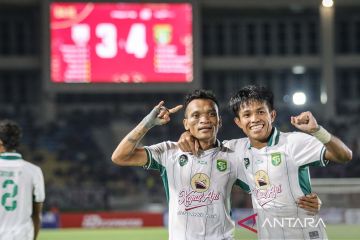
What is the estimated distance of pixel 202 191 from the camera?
Answer: 5043 mm

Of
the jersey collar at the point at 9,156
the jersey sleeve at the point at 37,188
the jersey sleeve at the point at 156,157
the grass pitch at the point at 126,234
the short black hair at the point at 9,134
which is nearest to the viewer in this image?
the jersey sleeve at the point at 156,157

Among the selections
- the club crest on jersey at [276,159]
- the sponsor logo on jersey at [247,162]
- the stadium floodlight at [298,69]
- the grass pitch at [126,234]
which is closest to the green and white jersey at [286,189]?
the club crest on jersey at [276,159]

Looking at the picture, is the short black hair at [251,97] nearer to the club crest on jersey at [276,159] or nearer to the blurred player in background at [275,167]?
the blurred player in background at [275,167]

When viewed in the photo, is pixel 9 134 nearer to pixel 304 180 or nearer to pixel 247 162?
pixel 247 162

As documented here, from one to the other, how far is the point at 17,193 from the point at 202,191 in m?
2.06

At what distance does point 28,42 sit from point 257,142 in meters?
27.6

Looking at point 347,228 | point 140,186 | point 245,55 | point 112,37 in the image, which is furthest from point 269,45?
point 347,228

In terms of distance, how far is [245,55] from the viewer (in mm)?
32000

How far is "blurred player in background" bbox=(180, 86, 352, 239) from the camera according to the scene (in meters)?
4.86

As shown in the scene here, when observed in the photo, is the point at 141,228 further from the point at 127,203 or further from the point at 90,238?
the point at 90,238

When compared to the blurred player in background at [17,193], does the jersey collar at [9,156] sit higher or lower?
higher

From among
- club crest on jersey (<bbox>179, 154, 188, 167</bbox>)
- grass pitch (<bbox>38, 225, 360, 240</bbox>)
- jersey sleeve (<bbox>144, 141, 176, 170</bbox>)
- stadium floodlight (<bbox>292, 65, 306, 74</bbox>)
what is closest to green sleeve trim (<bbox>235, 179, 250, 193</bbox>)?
club crest on jersey (<bbox>179, 154, 188, 167</bbox>)

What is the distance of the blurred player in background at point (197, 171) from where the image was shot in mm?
5008

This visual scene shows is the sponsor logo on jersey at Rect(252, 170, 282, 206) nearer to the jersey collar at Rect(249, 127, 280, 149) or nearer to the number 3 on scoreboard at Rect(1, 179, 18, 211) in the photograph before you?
the jersey collar at Rect(249, 127, 280, 149)
